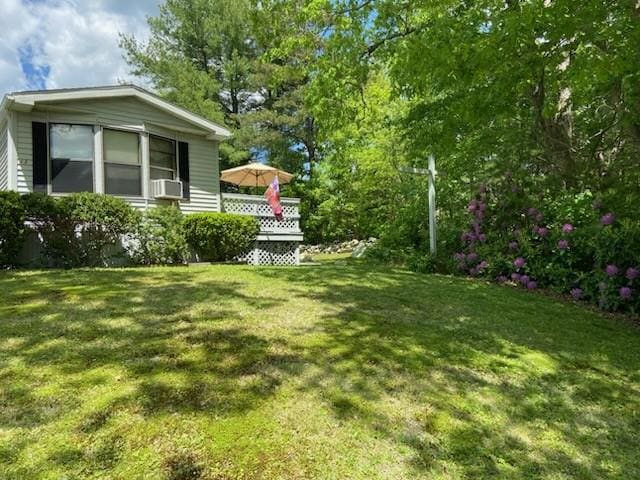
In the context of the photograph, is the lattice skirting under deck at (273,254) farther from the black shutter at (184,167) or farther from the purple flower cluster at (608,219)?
the purple flower cluster at (608,219)

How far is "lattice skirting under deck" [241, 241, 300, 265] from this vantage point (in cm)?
1072

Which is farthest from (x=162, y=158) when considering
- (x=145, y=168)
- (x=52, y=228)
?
(x=52, y=228)

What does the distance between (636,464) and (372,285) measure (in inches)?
167

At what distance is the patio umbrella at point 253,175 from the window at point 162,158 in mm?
2192

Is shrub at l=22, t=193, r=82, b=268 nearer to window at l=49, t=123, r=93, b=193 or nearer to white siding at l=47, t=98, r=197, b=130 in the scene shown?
window at l=49, t=123, r=93, b=193

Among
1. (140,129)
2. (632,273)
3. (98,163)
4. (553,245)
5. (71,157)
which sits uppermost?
(140,129)

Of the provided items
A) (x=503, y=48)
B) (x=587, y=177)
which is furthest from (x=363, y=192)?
(x=503, y=48)

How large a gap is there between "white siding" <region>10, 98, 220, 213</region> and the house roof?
0.62 feet

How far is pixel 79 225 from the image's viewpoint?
773cm

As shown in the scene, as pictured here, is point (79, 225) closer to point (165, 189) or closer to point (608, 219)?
point (165, 189)

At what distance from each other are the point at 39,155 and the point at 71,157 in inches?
23.1

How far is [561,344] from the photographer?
4117mm

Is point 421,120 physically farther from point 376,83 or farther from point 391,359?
point 376,83

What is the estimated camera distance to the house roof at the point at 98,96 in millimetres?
8258
